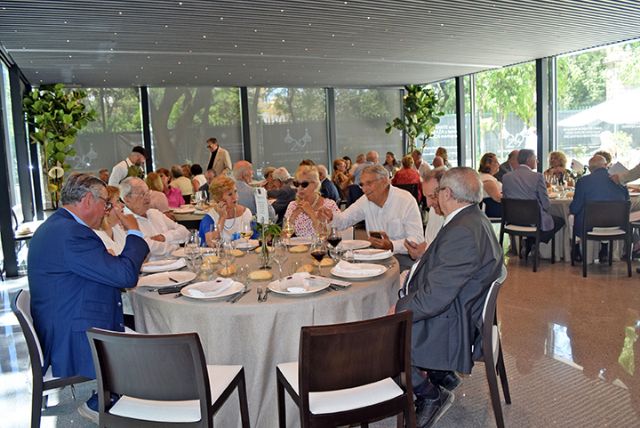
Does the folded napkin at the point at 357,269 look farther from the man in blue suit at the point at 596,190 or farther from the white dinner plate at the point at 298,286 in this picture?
the man in blue suit at the point at 596,190

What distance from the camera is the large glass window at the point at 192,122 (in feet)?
49.6

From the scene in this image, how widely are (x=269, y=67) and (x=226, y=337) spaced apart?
32.2ft

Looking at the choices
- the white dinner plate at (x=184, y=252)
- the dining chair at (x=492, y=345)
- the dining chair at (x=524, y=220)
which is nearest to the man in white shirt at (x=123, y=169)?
the white dinner plate at (x=184, y=252)

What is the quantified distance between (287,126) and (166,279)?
13680 mm

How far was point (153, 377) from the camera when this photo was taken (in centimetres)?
215

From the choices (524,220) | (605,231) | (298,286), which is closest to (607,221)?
(605,231)

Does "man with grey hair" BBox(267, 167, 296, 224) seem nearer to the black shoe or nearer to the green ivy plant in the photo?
the black shoe

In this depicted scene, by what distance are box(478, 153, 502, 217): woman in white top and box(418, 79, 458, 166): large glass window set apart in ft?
25.3

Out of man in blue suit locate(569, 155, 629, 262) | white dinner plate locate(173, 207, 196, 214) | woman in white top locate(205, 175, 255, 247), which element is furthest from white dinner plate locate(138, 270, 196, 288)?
man in blue suit locate(569, 155, 629, 262)

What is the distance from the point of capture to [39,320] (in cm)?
282

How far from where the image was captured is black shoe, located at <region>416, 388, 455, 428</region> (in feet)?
10.1

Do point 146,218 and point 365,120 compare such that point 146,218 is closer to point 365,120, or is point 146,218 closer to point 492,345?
point 492,345

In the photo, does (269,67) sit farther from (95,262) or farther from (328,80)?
(95,262)

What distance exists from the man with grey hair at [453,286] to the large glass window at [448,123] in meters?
13.1
